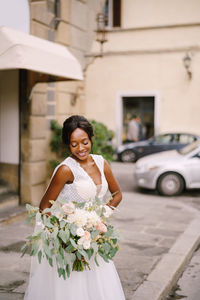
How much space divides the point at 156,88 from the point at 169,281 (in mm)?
15364

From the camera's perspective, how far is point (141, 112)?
20547 millimetres

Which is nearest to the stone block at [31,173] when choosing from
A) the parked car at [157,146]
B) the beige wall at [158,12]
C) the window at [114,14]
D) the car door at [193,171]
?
the car door at [193,171]

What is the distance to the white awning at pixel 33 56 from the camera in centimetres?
671

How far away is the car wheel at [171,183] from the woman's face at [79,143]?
23.7 feet

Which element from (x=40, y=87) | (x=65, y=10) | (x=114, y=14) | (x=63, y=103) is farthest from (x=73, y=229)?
(x=114, y=14)

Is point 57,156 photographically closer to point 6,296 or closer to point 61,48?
point 61,48

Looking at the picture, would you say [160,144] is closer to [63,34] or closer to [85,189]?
[63,34]

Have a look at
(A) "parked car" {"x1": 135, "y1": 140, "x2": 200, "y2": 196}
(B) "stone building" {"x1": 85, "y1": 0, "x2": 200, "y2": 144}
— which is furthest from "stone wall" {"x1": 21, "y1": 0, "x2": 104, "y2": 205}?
(B) "stone building" {"x1": 85, "y1": 0, "x2": 200, "y2": 144}

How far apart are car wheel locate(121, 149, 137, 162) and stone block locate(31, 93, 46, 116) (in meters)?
8.70

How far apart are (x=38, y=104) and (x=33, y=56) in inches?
55.8

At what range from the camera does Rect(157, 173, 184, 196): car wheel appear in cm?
1044

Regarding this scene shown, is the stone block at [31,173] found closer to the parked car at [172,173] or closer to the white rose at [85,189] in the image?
the parked car at [172,173]

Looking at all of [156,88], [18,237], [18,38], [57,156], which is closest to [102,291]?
[18,237]

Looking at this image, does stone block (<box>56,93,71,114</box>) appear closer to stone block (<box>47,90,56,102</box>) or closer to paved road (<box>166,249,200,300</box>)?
stone block (<box>47,90,56,102</box>)
